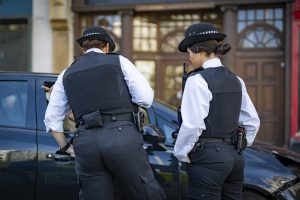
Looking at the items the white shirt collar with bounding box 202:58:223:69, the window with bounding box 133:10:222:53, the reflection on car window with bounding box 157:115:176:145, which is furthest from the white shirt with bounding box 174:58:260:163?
the window with bounding box 133:10:222:53

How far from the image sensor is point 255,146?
4055 millimetres

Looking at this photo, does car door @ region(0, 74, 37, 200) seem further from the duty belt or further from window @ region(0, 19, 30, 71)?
window @ region(0, 19, 30, 71)

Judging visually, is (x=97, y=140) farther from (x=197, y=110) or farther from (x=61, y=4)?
(x=61, y=4)

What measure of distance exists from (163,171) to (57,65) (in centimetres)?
618

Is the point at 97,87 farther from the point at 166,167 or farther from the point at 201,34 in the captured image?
the point at 166,167

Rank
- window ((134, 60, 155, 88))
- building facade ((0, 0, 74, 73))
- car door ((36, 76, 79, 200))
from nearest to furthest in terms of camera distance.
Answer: car door ((36, 76, 79, 200)), building facade ((0, 0, 74, 73)), window ((134, 60, 155, 88))

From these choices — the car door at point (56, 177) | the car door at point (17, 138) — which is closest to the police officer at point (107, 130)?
the car door at point (56, 177)

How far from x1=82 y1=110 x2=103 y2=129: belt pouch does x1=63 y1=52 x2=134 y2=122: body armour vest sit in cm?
3

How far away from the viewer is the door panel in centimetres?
884

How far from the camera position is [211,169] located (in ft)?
9.71

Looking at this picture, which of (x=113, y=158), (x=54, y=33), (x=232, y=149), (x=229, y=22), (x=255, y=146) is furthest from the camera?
(x=54, y=33)

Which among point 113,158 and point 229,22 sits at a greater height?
point 229,22

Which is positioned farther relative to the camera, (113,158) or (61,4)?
(61,4)

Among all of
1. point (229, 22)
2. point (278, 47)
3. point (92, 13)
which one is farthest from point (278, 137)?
point (92, 13)
